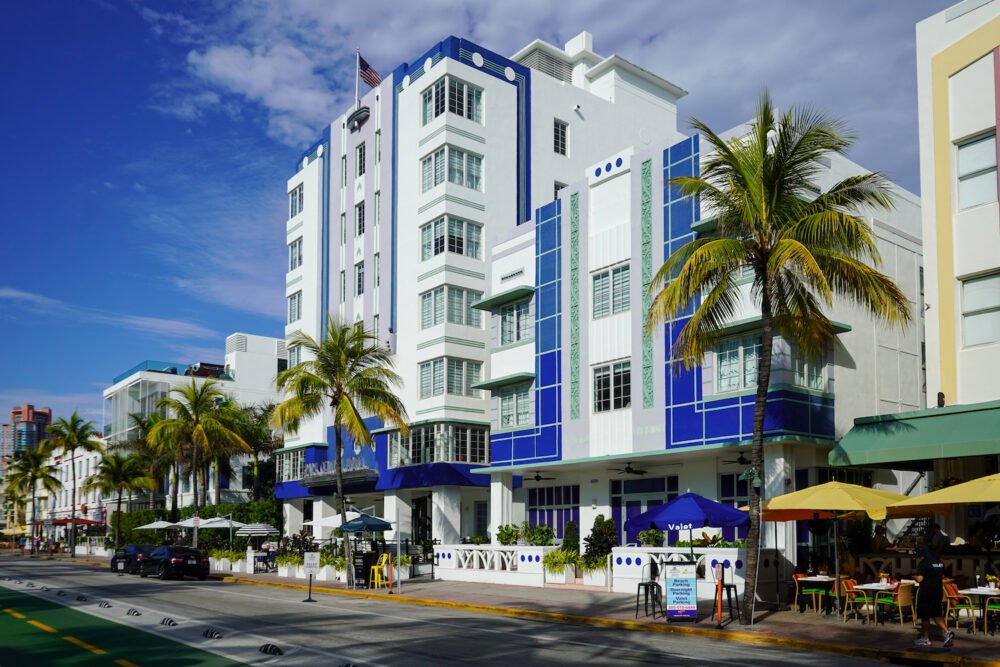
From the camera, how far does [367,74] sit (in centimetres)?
5306

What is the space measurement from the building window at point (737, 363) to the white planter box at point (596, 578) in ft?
22.0

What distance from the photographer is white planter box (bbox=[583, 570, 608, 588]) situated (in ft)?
99.2

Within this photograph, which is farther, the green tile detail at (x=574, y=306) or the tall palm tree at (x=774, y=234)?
the green tile detail at (x=574, y=306)

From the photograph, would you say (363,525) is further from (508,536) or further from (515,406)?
(515,406)

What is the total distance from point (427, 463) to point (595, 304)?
14.0 meters

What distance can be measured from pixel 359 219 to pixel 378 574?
996 inches

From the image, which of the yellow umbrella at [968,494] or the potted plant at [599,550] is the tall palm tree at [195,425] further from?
the yellow umbrella at [968,494]

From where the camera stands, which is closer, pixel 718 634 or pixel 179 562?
pixel 718 634

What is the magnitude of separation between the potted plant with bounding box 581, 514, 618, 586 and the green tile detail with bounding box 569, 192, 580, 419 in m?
4.09

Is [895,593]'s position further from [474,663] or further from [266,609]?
[266,609]

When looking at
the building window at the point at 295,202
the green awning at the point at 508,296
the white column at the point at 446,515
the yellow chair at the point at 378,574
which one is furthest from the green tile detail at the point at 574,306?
the building window at the point at 295,202

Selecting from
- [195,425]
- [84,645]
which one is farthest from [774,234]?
[195,425]

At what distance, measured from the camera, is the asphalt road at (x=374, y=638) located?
15391 mm

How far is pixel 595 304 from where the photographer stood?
113ft
